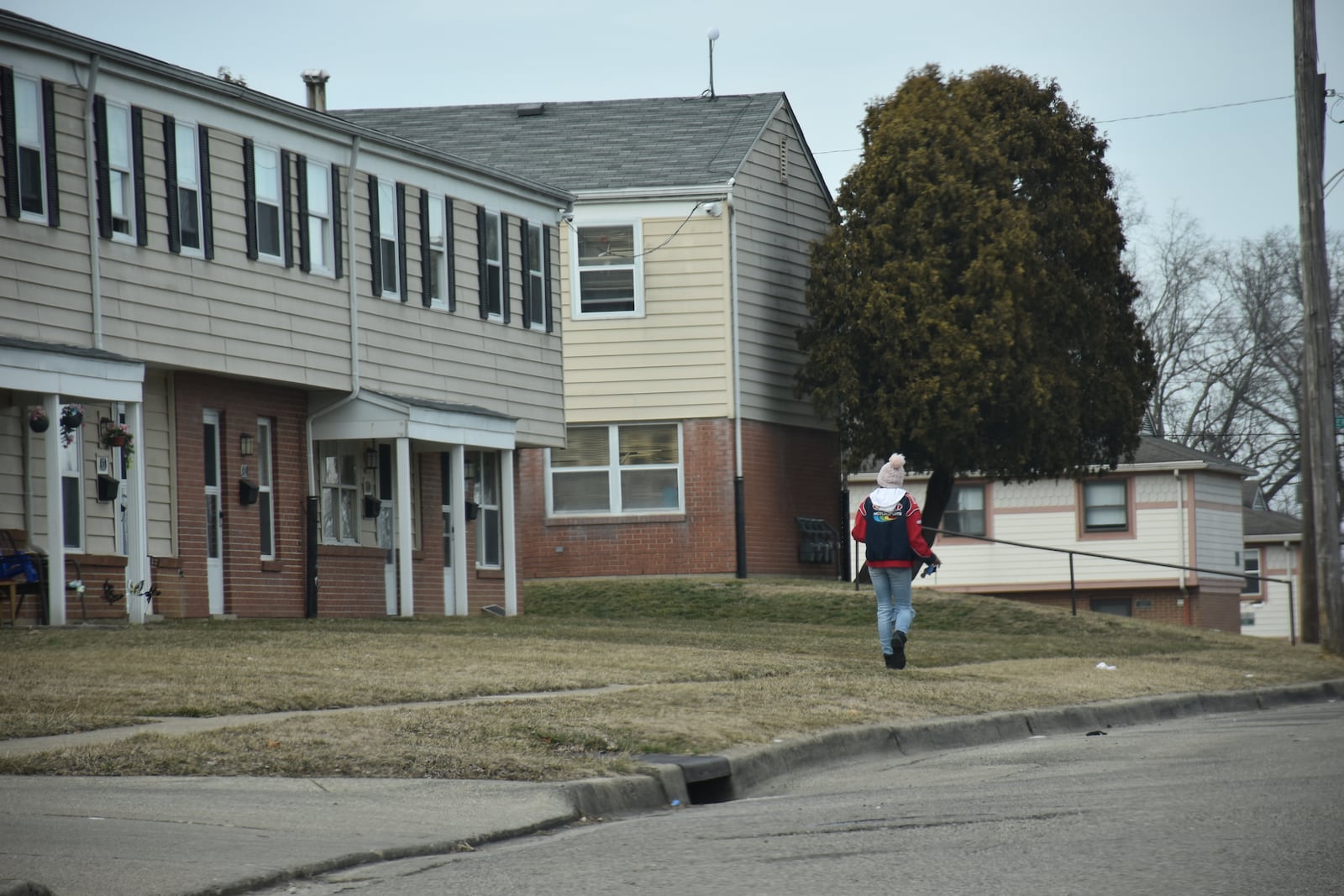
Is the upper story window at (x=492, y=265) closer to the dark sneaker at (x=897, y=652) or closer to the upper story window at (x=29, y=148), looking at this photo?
the upper story window at (x=29, y=148)

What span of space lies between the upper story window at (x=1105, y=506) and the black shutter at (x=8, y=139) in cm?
2912

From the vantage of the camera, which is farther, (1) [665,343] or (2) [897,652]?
(1) [665,343]

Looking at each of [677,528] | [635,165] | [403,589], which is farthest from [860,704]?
[635,165]

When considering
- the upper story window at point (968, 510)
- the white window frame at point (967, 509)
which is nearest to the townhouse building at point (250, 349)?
the white window frame at point (967, 509)

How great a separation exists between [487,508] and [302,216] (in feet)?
20.6

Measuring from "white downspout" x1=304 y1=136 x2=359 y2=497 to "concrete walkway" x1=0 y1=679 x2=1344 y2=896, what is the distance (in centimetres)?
1177

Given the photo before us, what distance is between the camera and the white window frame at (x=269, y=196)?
2159cm

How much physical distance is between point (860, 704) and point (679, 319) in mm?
17653

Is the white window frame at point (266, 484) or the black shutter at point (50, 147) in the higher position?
the black shutter at point (50, 147)

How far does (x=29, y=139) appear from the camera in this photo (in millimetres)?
18484

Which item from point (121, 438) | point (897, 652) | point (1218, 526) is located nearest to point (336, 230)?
point (121, 438)

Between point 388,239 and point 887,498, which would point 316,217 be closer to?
point 388,239

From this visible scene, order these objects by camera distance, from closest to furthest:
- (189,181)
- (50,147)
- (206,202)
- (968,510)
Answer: (50,147) → (189,181) → (206,202) → (968,510)

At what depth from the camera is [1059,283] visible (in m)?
30.2
